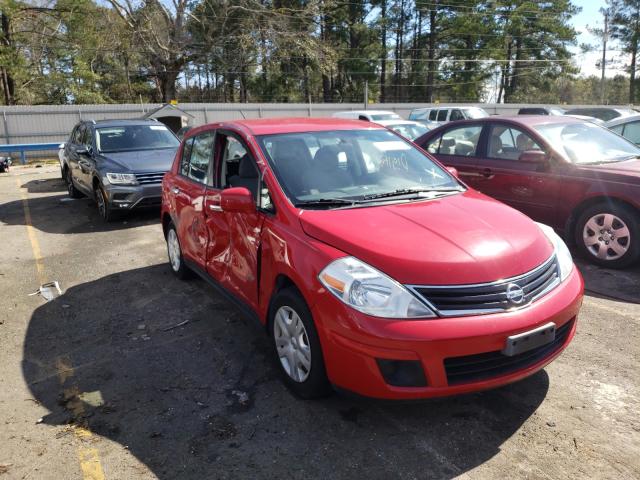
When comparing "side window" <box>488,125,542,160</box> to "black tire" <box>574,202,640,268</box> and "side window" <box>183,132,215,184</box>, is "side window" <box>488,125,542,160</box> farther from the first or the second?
"side window" <box>183,132,215,184</box>

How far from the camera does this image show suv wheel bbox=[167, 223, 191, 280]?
5473 millimetres

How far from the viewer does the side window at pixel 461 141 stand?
7.09 meters

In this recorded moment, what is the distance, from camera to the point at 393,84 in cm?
5281

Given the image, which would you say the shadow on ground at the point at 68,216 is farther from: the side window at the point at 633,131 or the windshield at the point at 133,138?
the side window at the point at 633,131

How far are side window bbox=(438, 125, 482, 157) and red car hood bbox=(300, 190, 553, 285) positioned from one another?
3830 mm

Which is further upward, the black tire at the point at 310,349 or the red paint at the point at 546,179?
the red paint at the point at 546,179

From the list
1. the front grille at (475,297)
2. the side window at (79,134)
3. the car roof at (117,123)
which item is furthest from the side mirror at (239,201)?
the side window at (79,134)

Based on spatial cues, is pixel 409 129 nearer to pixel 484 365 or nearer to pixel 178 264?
pixel 178 264

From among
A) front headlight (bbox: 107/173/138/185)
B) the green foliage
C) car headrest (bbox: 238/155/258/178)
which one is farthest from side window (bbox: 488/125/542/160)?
the green foliage

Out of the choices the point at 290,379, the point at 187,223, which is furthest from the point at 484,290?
the point at 187,223

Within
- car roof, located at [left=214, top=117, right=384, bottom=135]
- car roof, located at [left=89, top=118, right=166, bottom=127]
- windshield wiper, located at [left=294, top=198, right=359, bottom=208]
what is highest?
car roof, located at [left=89, top=118, right=166, bottom=127]

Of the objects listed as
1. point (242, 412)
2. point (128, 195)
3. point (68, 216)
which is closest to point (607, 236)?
point (242, 412)

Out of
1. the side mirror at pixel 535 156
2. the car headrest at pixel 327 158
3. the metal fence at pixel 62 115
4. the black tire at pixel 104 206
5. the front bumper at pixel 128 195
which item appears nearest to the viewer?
the car headrest at pixel 327 158

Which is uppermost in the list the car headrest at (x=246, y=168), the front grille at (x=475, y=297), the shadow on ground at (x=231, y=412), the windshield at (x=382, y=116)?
the windshield at (x=382, y=116)
